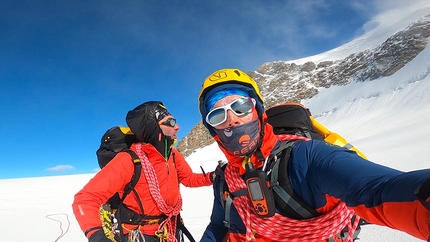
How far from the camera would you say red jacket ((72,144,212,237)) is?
2.25m

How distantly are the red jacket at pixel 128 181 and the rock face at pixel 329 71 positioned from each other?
45985 millimetres

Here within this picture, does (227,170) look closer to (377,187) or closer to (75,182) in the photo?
(377,187)

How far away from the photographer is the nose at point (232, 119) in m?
1.74

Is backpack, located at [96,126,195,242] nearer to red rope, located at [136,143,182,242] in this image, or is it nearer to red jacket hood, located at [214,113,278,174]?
red rope, located at [136,143,182,242]

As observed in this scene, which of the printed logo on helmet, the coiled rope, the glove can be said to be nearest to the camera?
the coiled rope

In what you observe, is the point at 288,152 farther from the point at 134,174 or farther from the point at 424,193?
the point at 134,174

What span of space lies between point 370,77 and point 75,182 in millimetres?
45334

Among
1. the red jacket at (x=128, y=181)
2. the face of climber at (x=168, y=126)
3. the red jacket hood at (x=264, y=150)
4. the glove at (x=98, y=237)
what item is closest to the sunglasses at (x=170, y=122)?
the face of climber at (x=168, y=126)

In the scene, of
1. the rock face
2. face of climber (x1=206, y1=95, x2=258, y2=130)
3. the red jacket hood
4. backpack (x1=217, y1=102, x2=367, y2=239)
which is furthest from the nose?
the rock face

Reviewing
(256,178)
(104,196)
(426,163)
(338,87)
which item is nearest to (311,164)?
(256,178)

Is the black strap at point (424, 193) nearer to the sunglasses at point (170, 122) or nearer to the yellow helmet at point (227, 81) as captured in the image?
the yellow helmet at point (227, 81)

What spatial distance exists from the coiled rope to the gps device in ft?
0.27

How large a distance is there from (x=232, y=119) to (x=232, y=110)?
0.07m

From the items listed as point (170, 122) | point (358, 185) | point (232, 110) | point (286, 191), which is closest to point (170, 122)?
point (170, 122)
